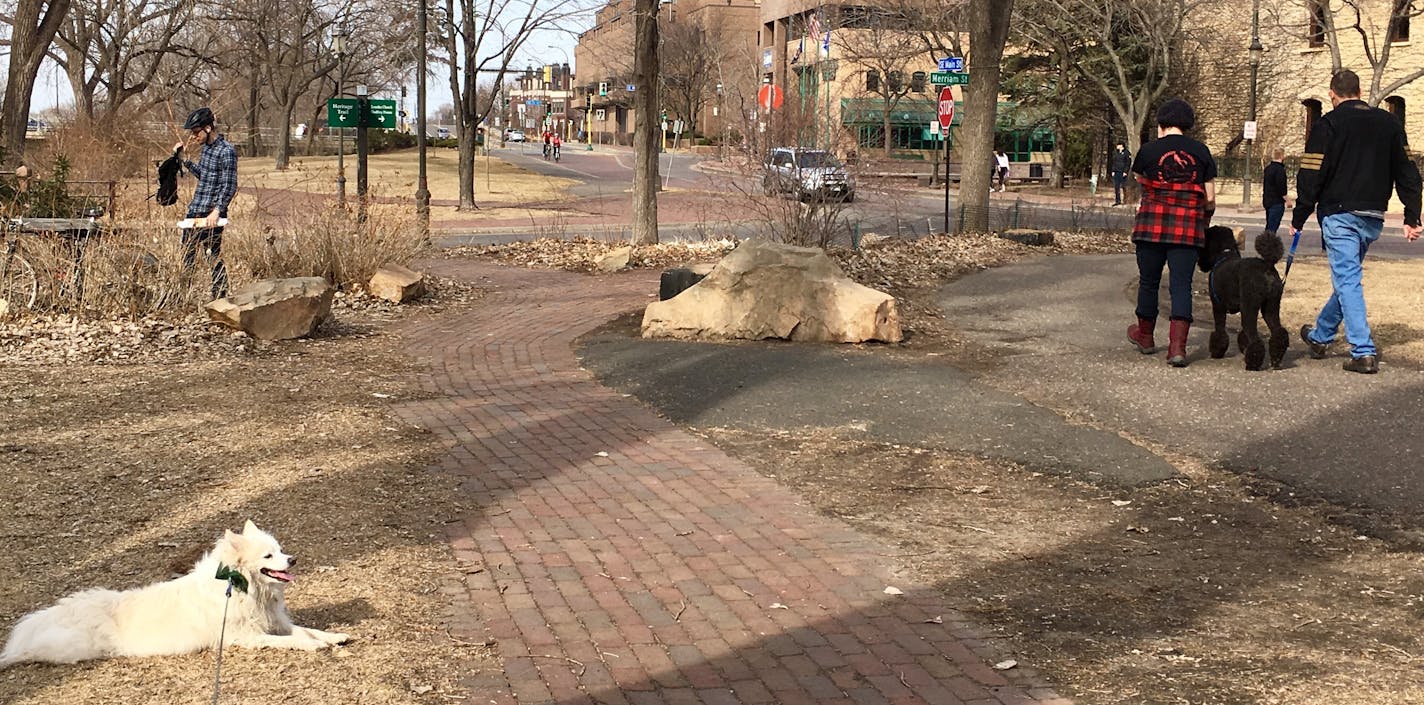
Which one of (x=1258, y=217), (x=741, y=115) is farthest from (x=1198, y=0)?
(x=741, y=115)

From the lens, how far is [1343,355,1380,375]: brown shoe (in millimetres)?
8977

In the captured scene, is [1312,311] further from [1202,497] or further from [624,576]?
[624,576]

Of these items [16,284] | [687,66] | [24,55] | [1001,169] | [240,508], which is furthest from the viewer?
[687,66]

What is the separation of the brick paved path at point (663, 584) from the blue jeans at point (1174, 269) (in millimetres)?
3639

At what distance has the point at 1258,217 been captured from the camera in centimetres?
3666

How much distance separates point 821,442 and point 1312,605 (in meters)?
3.04

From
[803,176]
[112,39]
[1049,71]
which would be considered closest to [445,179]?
[112,39]

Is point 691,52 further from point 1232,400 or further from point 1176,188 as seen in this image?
point 1232,400

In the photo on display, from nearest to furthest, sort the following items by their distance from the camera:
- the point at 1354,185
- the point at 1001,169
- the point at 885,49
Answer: the point at 1354,185 < the point at 1001,169 < the point at 885,49

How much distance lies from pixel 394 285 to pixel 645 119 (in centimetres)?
636

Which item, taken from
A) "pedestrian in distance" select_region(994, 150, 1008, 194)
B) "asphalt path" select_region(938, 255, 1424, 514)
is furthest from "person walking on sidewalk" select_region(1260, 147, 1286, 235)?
"pedestrian in distance" select_region(994, 150, 1008, 194)

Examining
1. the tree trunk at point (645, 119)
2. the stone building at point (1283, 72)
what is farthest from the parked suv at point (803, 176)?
the stone building at point (1283, 72)

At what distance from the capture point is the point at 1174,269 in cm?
932

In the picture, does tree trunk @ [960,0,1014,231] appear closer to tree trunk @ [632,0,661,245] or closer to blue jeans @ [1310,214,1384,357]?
tree trunk @ [632,0,661,245]
